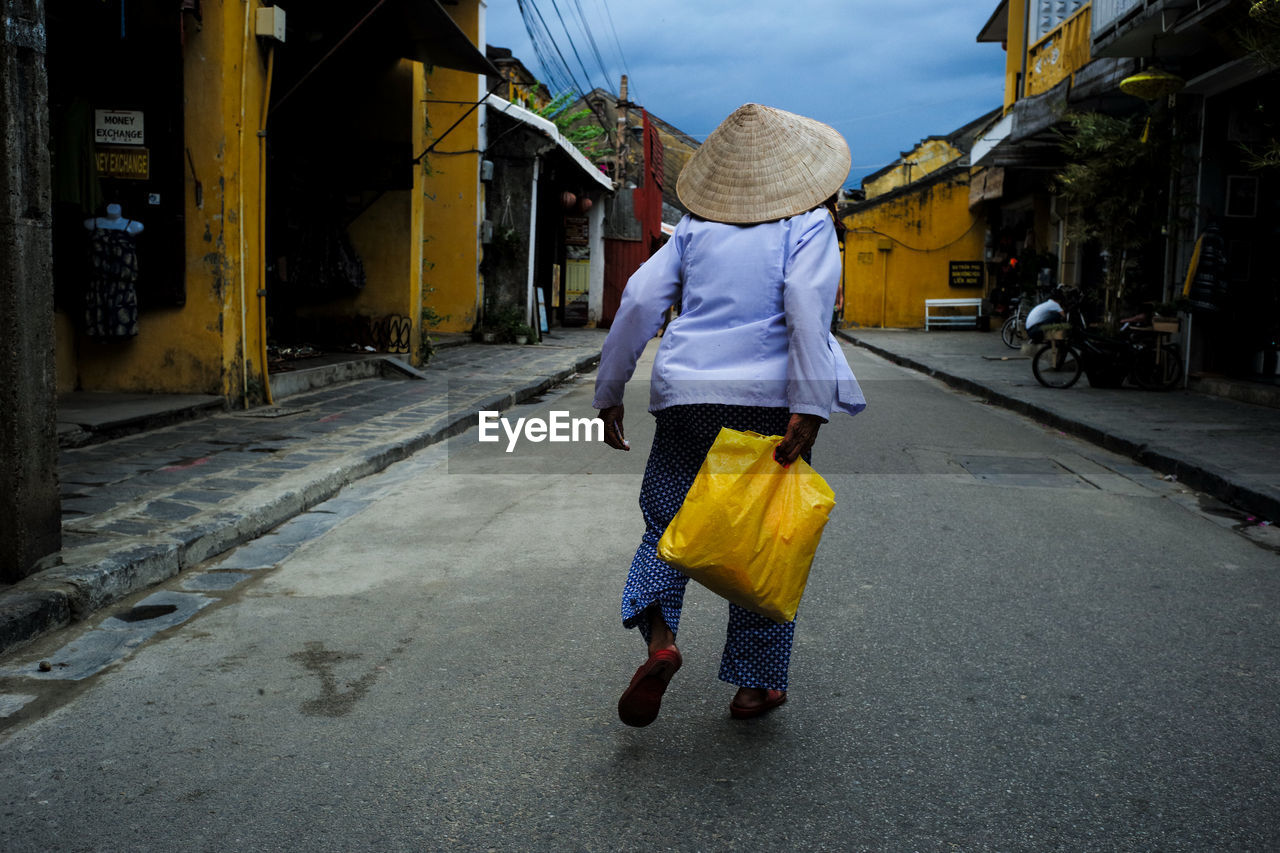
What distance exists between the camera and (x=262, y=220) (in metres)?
9.55

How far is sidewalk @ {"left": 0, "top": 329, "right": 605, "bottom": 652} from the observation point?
427cm

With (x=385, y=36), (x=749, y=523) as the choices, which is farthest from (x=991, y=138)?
(x=749, y=523)

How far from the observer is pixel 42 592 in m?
4.01

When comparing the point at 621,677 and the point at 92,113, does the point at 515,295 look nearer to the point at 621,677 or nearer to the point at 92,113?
the point at 92,113

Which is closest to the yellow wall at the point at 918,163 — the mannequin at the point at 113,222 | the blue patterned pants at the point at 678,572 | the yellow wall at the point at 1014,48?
the yellow wall at the point at 1014,48

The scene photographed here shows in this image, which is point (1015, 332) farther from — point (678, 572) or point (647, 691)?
point (647, 691)

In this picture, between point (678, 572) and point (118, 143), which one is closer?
point (678, 572)

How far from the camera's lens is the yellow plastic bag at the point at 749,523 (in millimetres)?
2814

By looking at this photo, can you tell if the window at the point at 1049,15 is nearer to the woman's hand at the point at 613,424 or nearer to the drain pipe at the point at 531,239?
the drain pipe at the point at 531,239

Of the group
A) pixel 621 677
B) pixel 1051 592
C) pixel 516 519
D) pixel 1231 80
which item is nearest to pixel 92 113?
pixel 516 519

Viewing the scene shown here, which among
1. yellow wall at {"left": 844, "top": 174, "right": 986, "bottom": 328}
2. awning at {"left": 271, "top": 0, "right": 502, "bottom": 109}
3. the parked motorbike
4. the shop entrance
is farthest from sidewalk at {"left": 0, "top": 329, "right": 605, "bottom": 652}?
yellow wall at {"left": 844, "top": 174, "right": 986, "bottom": 328}

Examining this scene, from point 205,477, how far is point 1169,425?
8.01 metres

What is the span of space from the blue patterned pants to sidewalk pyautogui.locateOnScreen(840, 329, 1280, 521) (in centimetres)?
455

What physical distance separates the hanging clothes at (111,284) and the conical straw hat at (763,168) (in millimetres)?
6829
